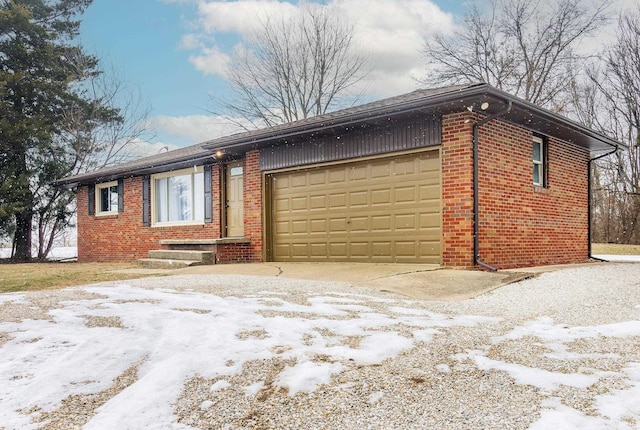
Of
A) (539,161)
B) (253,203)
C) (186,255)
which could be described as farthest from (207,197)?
(539,161)

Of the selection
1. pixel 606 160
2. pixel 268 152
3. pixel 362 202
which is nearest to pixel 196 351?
pixel 362 202

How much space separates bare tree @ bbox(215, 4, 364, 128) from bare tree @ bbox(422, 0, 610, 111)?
4342mm

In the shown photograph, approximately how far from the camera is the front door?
12258 mm

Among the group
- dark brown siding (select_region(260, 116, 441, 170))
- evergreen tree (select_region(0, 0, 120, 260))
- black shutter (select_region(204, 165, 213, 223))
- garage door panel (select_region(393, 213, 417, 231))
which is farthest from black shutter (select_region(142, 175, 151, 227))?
garage door panel (select_region(393, 213, 417, 231))

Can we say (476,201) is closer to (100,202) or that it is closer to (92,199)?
(100,202)

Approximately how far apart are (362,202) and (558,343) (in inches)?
244

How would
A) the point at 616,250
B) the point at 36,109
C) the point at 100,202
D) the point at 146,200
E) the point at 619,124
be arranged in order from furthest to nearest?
the point at 619,124
the point at 36,109
the point at 616,250
the point at 100,202
the point at 146,200

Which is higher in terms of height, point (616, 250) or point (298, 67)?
point (298, 67)

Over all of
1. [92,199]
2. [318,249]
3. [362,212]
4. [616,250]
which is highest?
[92,199]

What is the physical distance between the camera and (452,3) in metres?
21.3

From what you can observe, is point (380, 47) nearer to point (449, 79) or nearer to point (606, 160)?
point (449, 79)

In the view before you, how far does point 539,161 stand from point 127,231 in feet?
39.6

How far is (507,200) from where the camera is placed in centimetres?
909

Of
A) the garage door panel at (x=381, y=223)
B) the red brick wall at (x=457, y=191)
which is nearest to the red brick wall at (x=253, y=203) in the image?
the garage door panel at (x=381, y=223)
